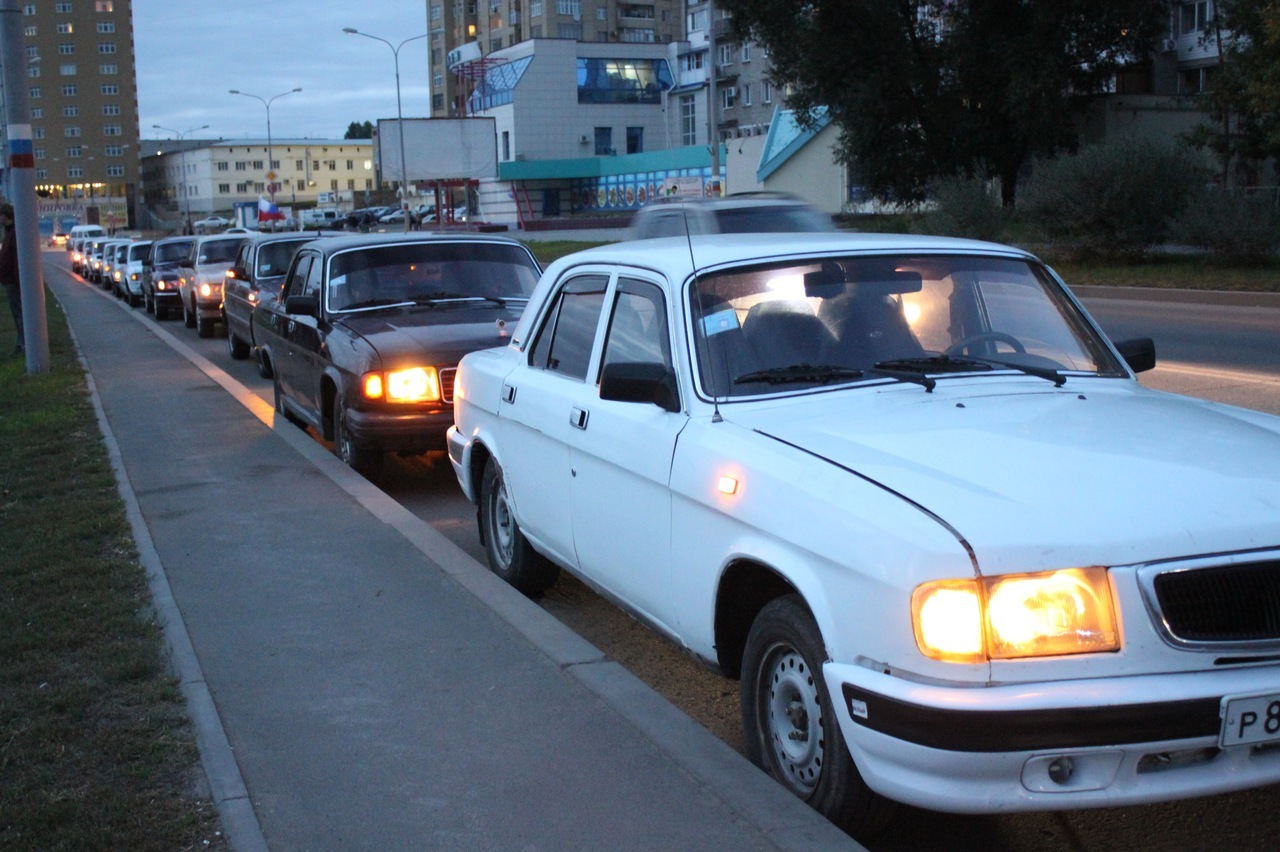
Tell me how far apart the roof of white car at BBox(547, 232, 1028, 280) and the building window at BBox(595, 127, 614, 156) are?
88245 mm

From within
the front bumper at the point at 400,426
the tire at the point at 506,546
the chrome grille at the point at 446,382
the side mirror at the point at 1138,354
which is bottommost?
the tire at the point at 506,546

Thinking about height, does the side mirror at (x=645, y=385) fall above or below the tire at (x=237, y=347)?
above

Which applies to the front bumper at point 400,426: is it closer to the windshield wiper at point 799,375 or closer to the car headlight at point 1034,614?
the windshield wiper at point 799,375

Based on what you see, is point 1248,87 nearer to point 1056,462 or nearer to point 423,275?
point 423,275

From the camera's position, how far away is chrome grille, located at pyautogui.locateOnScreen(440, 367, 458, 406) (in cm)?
894

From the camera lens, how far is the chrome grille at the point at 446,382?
8938 millimetres

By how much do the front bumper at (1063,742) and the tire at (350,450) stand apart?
632 centimetres

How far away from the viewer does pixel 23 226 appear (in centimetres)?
1532

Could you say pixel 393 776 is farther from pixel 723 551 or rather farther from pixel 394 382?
pixel 394 382

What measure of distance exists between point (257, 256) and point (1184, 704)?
15.6 m

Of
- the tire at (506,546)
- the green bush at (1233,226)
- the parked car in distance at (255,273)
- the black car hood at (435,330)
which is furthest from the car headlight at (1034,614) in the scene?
the green bush at (1233,226)

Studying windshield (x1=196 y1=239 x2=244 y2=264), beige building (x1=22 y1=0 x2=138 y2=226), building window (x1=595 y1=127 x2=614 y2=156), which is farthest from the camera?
beige building (x1=22 y1=0 x2=138 y2=226)

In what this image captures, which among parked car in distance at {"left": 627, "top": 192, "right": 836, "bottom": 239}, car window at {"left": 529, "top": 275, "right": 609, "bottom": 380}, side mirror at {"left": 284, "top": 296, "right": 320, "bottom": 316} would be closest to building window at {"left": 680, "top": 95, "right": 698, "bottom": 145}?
parked car in distance at {"left": 627, "top": 192, "right": 836, "bottom": 239}

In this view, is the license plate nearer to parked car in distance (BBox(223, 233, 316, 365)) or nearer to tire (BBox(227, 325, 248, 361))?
parked car in distance (BBox(223, 233, 316, 365))
